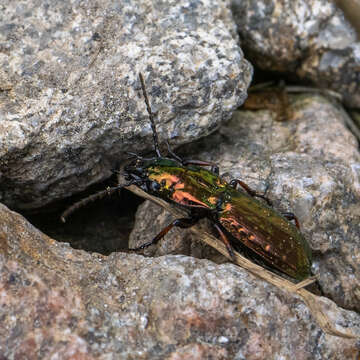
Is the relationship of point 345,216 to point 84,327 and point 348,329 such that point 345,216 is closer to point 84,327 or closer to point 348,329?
point 348,329

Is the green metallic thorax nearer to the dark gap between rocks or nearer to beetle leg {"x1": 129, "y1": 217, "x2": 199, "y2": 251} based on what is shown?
beetle leg {"x1": 129, "y1": 217, "x2": 199, "y2": 251}

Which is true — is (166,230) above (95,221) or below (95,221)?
above

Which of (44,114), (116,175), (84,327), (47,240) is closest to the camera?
(84,327)

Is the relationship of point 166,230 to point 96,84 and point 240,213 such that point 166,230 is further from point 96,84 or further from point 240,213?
point 96,84

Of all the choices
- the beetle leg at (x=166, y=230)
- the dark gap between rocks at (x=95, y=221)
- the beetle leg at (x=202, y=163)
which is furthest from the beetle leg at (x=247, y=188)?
the dark gap between rocks at (x=95, y=221)

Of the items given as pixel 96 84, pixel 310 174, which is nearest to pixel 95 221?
pixel 96 84

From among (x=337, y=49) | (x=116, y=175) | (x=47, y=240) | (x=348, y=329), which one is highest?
(x=337, y=49)

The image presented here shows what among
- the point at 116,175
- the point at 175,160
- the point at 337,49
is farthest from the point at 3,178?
the point at 337,49
